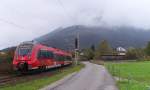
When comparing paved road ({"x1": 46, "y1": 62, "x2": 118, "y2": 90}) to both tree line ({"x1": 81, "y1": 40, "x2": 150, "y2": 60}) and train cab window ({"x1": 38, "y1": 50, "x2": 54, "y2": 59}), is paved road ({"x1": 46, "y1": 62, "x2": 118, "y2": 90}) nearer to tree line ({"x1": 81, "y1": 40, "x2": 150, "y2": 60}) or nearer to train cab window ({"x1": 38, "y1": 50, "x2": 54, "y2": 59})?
train cab window ({"x1": 38, "y1": 50, "x2": 54, "y2": 59})

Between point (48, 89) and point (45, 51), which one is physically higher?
point (45, 51)

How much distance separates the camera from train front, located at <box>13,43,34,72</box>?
151ft

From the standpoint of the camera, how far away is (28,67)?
151 feet

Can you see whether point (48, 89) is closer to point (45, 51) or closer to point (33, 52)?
point (33, 52)

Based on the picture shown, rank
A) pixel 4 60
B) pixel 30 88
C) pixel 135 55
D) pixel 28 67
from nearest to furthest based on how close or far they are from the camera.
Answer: pixel 30 88 < pixel 28 67 < pixel 4 60 < pixel 135 55

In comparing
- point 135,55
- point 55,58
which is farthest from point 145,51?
point 55,58

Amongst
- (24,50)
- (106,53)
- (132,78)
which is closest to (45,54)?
(24,50)

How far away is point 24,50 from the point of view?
46.8 metres

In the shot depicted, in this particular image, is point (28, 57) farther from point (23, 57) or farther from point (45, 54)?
point (45, 54)

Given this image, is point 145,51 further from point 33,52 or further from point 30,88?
point 30,88

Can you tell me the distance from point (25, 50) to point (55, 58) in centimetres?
1582

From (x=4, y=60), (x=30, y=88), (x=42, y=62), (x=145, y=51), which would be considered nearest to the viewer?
(x=30, y=88)

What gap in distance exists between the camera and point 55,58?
62.2 m

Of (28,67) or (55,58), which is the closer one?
(28,67)
